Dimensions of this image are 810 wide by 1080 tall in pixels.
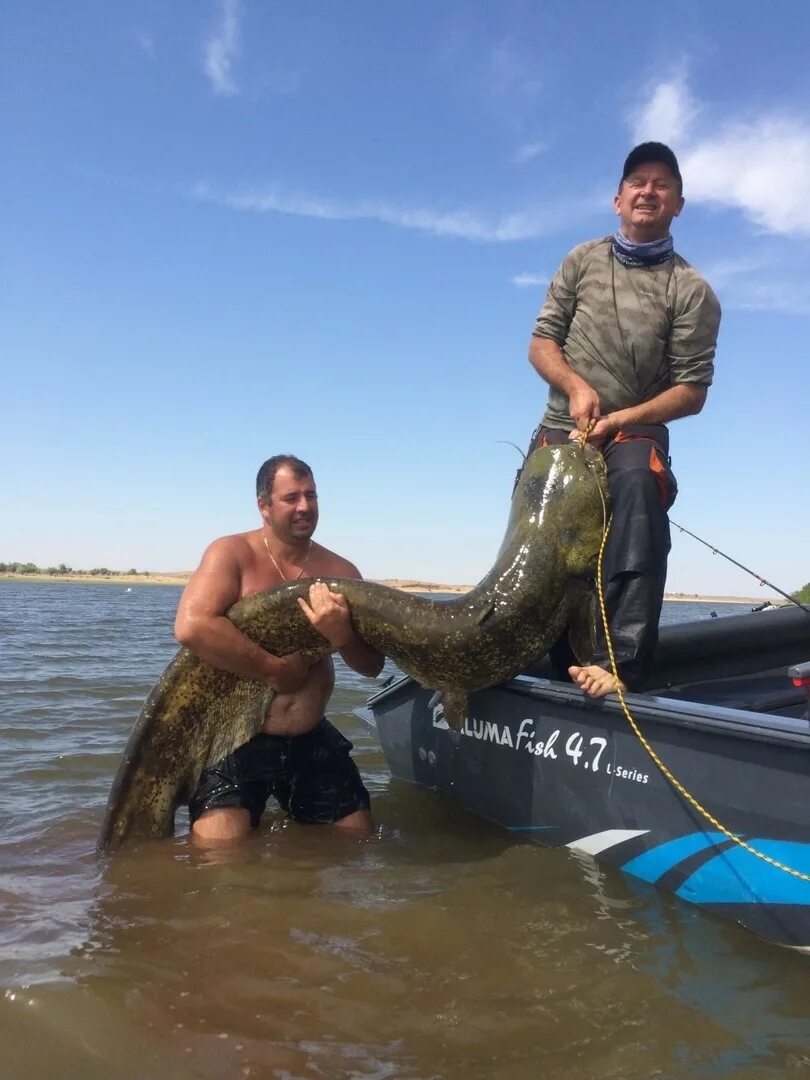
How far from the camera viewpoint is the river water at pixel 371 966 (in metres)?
2.49

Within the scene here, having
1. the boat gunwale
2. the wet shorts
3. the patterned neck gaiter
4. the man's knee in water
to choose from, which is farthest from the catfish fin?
the man's knee in water

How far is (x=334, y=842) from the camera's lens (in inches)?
179

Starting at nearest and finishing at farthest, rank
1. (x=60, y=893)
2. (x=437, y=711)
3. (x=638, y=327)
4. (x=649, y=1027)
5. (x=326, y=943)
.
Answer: (x=649, y=1027) → (x=326, y=943) → (x=60, y=893) → (x=638, y=327) → (x=437, y=711)

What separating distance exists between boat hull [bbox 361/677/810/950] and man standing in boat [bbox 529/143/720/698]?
1.24 ft

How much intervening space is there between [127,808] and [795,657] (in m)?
4.89

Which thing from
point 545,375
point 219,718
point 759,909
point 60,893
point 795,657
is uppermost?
point 545,375

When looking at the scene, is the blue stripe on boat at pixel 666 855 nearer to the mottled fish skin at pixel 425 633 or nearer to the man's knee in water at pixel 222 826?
the mottled fish skin at pixel 425 633

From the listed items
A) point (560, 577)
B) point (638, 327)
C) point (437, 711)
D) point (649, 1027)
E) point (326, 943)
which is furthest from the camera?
point (437, 711)

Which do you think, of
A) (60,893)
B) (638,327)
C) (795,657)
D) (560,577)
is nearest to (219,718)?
(60,893)

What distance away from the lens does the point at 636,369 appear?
174 inches

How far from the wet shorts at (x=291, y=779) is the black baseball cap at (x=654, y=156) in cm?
345

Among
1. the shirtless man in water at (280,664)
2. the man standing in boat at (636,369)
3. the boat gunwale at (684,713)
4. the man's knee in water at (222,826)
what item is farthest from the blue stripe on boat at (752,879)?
the man's knee in water at (222,826)

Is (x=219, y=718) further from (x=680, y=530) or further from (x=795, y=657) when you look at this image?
(x=795, y=657)

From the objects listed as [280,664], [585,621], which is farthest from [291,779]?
[585,621]
